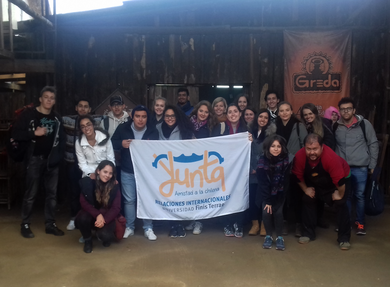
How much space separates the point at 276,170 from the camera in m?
4.44

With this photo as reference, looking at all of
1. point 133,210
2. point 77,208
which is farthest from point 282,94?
point 77,208

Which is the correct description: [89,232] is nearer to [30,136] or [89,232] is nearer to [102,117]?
[30,136]

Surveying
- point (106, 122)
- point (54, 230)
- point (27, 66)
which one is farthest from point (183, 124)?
point (27, 66)

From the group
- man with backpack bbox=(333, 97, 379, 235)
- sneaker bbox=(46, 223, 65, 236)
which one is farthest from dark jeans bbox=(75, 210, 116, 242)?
man with backpack bbox=(333, 97, 379, 235)

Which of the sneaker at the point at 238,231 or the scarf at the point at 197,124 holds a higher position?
the scarf at the point at 197,124

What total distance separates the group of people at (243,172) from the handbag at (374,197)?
92 mm

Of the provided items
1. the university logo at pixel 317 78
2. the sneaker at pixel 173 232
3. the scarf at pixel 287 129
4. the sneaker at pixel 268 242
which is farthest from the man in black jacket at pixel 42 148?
the university logo at pixel 317 78

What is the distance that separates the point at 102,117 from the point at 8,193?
7.13ft

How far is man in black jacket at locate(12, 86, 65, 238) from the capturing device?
4672mm

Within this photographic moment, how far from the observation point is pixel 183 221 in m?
5.20

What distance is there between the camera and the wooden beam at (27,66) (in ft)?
21.9

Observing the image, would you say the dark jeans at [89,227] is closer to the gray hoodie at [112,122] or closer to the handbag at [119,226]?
the handbag at [119,226]

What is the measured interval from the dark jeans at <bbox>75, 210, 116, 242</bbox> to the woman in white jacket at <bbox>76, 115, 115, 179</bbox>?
1.85ft

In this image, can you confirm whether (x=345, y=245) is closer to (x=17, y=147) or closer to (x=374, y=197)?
(x=374, y=197)
